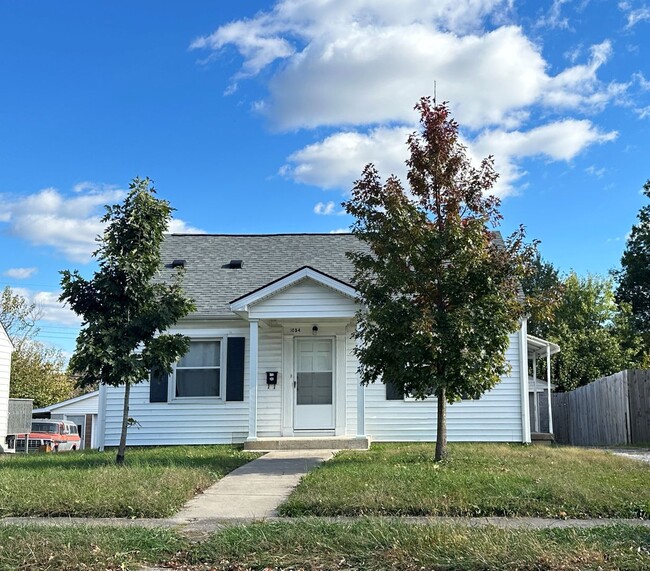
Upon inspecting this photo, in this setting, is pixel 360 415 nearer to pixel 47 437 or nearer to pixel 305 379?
pixel 305 379

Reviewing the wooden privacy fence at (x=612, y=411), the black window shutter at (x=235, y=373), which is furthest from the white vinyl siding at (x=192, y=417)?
the wooden privacy fence at (x=612, y=411)

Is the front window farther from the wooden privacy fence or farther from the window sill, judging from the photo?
the wooden privacy fence

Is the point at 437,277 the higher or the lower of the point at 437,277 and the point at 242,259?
the lower

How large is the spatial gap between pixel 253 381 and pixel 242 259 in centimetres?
470

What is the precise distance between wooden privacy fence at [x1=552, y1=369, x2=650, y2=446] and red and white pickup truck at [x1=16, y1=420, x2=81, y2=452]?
19351mm

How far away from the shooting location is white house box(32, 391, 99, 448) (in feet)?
115

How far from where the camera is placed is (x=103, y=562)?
5387mm

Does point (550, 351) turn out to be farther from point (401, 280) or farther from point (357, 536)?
point (357, 536)

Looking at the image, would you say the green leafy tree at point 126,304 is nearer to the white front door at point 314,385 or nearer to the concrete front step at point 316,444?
the concrete front step at point 316,444

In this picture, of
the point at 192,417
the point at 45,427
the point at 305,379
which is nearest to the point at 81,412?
the point at 45,427

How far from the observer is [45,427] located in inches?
1125

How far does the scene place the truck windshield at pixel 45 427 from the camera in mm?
28359

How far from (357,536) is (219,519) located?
1.84 meters

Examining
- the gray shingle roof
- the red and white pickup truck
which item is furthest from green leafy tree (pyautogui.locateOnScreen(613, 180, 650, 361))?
the red and white pickup truck
